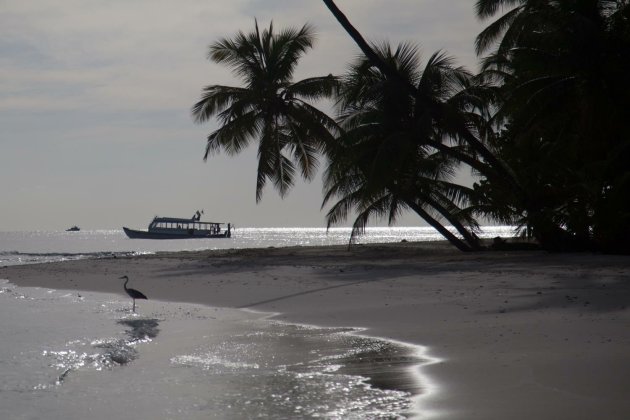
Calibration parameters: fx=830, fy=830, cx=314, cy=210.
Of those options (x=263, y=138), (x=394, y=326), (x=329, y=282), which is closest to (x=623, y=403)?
(x=394, y=326)

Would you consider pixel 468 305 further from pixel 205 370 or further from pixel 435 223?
pixel 435 223

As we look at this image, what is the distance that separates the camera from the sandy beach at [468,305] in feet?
22.5

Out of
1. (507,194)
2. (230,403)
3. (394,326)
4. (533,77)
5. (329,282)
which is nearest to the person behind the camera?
(230,403)

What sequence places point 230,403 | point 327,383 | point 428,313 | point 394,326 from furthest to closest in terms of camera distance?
1. point 428,313
2. point 394,326
3. point 327,383
4. point 230,403

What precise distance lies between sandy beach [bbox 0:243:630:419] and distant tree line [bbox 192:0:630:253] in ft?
5.61

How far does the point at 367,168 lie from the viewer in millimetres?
25703

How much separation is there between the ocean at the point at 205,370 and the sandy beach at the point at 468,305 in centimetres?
50

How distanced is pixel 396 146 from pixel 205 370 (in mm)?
15782

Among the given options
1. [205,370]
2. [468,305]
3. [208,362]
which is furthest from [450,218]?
[205,370]

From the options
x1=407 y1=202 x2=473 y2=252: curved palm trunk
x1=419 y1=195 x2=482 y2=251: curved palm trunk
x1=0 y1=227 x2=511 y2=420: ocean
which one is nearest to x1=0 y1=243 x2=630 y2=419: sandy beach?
x1=0 y1=227 x2=511 y2=420: ocean

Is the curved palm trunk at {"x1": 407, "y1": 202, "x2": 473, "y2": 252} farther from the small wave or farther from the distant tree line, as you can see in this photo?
the small wave

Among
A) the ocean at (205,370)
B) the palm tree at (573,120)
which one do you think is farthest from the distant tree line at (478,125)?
the ocean at (205,370)

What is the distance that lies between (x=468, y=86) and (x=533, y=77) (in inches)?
115

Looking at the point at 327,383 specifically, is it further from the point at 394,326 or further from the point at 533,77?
the point at 533,77
